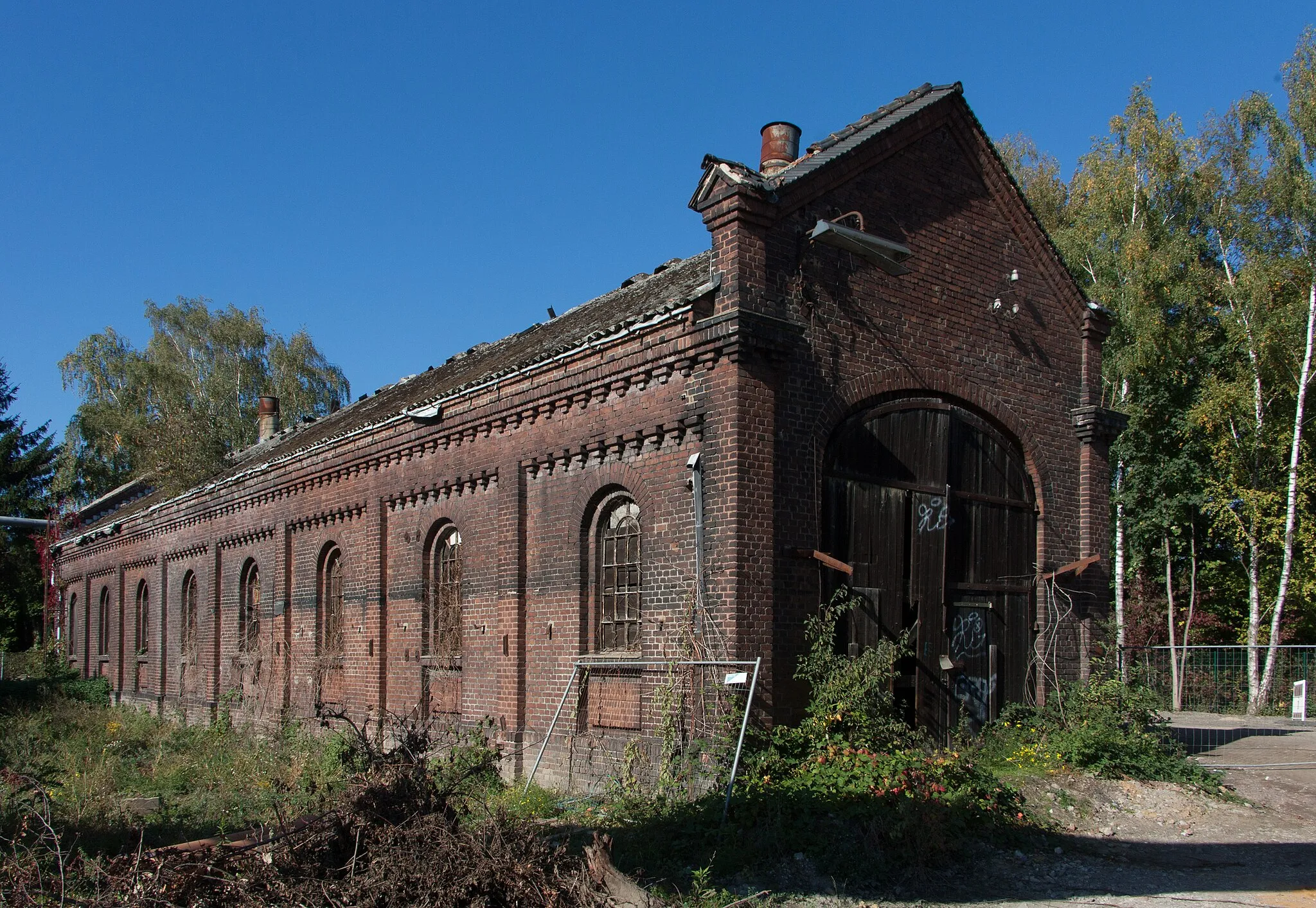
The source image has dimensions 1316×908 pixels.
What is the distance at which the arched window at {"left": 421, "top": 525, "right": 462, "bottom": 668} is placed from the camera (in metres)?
14.9

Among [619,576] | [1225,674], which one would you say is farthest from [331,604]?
[1225,674]

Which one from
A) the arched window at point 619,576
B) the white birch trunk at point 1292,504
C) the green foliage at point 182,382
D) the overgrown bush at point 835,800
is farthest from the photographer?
the green foliage at point 182,382

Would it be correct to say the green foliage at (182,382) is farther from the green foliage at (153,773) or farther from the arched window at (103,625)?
the green foliage at (153,773)

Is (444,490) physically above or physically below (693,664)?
above

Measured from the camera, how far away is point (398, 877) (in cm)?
657

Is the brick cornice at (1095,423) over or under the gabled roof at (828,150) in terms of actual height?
under

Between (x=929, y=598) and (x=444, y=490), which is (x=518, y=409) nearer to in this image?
(x=444, y=490)

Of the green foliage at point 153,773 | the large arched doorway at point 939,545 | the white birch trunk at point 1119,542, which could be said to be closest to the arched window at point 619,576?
the large arched doorway at point 939,545

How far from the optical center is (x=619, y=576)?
39.8ft

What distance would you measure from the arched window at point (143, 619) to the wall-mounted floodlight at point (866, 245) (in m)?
21.3

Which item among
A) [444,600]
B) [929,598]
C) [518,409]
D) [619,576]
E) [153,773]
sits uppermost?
[518,409]

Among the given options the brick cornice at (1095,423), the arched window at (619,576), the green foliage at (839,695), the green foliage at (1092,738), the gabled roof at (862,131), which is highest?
the gabled roof at (862,131)

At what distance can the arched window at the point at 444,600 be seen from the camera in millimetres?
14859

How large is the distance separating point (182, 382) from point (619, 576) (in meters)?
32.8
